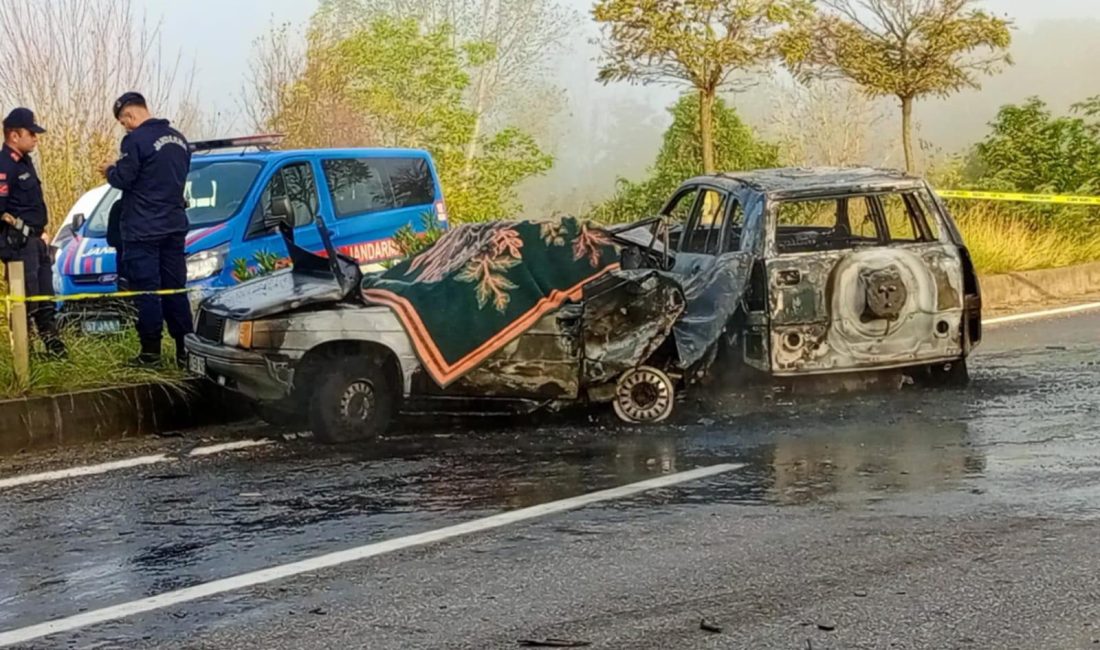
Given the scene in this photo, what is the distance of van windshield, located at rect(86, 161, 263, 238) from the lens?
10867mm

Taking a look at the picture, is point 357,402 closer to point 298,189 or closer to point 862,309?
point 862,309

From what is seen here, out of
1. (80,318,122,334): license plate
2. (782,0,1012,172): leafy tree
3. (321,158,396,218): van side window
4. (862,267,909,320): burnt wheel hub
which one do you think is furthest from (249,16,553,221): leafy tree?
(862,267,909,320): burnt wheel hub

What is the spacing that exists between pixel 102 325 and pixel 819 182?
5033 millimetres

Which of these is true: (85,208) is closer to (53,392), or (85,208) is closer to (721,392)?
(53,392)

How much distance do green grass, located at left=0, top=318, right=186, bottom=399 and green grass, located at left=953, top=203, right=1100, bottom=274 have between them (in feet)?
29.8

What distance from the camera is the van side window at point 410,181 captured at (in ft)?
39.1

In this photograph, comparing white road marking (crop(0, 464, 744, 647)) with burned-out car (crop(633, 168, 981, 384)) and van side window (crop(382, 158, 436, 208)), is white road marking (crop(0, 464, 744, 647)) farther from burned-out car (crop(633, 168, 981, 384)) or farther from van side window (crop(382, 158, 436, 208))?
van side window (crop(382, 158, 436, 208))

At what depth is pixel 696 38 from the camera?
16.1 metres

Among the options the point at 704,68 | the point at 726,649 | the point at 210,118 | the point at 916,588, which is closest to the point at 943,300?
the point at 916,588

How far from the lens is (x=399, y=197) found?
11891 millimetres

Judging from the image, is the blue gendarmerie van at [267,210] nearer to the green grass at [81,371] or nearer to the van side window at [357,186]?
the van side window at [357,186]

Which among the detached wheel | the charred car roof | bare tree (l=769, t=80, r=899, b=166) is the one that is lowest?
the detached wheel

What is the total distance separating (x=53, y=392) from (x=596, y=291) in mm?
3163

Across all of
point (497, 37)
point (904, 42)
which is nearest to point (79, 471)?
point (904, 42)
